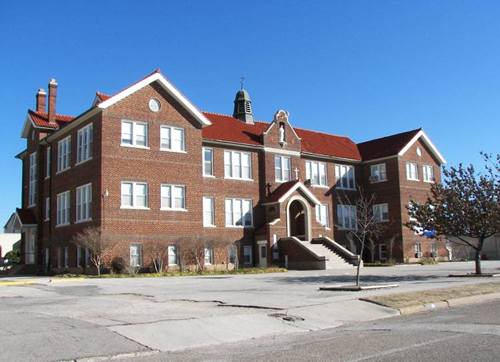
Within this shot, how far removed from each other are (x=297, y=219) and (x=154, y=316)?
2992 centimetres

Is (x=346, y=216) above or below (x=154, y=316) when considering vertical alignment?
above

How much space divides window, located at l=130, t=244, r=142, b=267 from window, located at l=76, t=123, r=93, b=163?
19.2 ft

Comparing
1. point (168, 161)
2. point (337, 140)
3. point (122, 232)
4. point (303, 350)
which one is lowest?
point (303, 350)

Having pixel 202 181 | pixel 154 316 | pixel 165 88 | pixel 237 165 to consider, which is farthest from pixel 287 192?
pixel 154 316

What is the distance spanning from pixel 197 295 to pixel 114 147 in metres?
16.3

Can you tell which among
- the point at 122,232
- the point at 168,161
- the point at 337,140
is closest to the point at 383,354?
the point at 122,232

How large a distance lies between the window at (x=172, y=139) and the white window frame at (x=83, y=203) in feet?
16.2

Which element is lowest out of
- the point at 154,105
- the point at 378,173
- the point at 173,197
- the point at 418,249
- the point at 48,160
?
the point at 418,249

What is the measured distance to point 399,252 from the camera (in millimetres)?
45438

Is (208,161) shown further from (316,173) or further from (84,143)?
(316,173)

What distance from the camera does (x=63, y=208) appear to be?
120 feet

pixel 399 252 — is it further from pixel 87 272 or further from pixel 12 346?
pixel 12 346

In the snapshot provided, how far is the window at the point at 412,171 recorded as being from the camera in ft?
156

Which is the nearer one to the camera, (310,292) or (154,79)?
(310,292)
